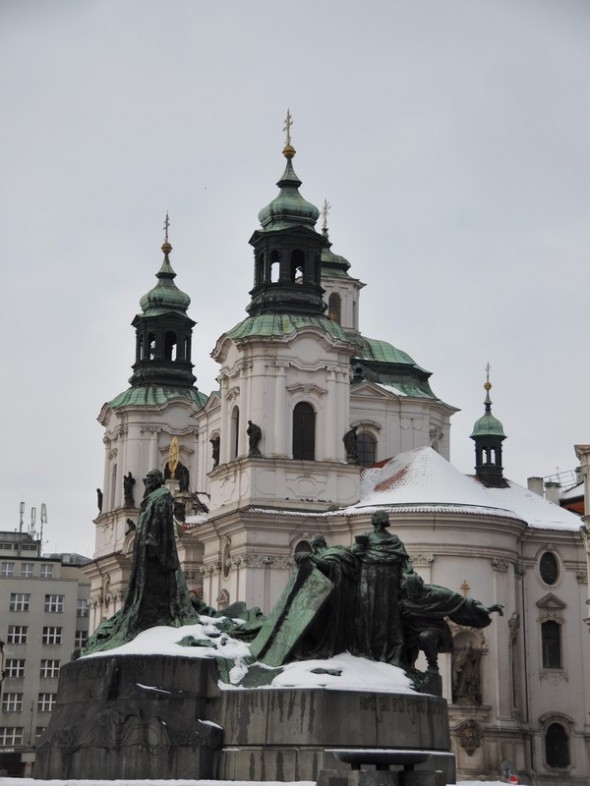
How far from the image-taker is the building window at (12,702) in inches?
3002

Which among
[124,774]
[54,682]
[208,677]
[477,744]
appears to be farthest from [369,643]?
[54,682]

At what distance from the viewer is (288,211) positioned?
2443 inches

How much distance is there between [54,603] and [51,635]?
5.84 feet

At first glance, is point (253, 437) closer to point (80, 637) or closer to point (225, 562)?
point (225, 562)

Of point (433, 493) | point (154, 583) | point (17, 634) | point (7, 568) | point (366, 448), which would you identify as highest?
point (366, 448)

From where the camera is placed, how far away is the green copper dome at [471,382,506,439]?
228ft

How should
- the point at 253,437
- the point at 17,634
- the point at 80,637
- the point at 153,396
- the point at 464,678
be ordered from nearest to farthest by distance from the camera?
the point at 464,678 → the point at 253,437 → the point at 153,396 → the point at 17,634 → the point at 80,637

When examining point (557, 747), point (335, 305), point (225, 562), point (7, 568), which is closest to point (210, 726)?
point (225, 562)

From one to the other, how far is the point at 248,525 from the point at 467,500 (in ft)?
26.8

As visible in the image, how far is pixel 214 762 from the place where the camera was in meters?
18.4

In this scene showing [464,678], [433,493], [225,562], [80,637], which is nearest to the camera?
[464,678]

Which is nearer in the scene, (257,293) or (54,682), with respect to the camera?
(257,293)

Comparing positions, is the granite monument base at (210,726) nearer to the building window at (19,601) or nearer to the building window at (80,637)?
the building window at (19,601)

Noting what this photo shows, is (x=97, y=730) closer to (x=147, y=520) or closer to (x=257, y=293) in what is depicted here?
(x=147, y=520)
